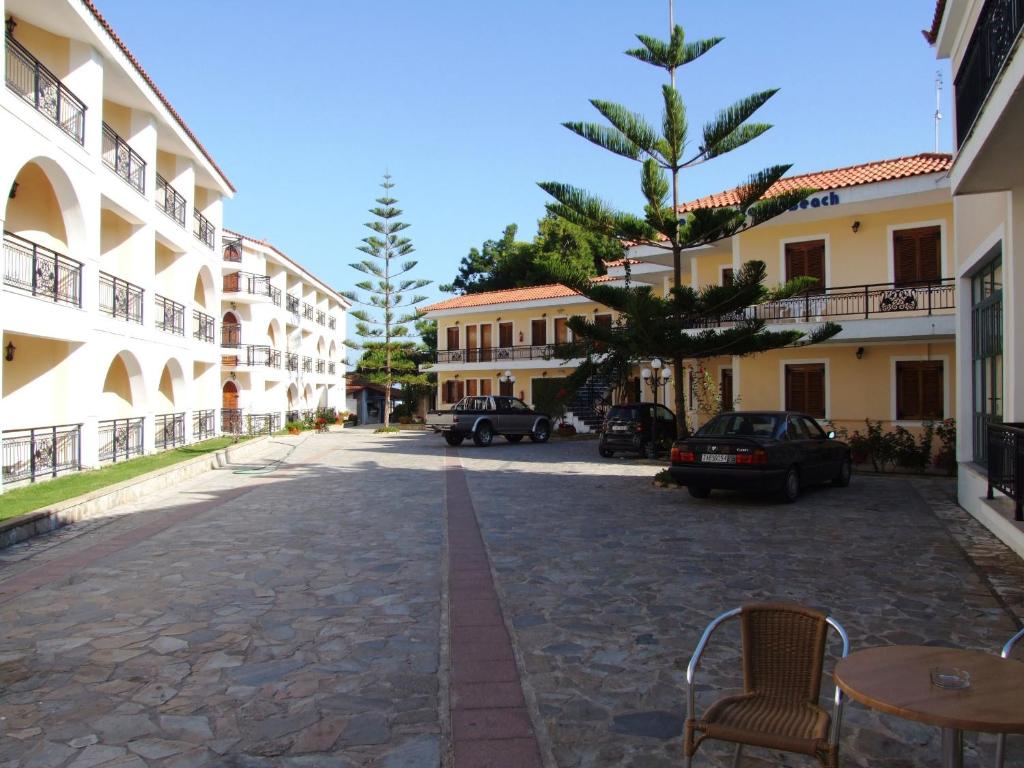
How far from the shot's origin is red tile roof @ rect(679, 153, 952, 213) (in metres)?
16.8

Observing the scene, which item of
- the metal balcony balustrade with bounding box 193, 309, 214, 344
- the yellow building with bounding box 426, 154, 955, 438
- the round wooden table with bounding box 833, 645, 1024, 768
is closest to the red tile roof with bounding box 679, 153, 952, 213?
the yellow building with bounding box 426, 154, 955, 438

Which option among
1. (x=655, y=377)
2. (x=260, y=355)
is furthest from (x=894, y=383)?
(x=260, y=355)

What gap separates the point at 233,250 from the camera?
35.4 m

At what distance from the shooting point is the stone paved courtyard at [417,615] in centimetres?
379

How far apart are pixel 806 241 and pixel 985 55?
1185 centimetres

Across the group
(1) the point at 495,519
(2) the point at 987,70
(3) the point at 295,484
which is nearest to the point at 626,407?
(3) the point at 295,484

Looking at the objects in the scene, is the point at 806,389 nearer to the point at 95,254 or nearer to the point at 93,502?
the point at 93,502

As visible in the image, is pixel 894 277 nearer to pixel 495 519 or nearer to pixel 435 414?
pixel 495 519

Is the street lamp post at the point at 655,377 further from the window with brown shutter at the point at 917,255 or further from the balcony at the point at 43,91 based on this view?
the balcony at the point at 43,91

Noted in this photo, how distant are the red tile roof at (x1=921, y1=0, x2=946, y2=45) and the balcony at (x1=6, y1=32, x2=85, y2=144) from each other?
13982 mm

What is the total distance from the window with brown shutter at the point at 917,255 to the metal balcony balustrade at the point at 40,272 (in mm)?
18183

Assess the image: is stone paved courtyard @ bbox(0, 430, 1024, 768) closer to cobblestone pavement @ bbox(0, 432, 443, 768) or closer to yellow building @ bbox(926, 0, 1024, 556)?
cobblestone pavement @ bbox(0, 432, 443, 768)

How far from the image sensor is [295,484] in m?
15.0

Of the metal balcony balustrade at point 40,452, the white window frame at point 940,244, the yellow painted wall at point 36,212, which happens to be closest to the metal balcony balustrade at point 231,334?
the yellow painted wall at point 36,212
